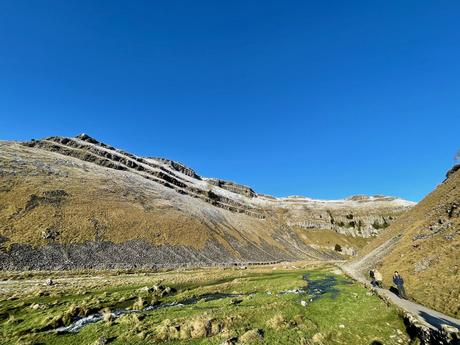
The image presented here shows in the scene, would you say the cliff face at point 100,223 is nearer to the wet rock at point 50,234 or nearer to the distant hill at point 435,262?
the wet rock at point 50,234

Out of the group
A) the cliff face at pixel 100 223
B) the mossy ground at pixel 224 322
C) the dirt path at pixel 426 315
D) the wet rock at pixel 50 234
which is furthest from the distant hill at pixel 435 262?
the wet rock at pixel 50 234

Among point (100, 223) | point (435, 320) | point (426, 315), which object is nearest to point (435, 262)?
point (426, 315)

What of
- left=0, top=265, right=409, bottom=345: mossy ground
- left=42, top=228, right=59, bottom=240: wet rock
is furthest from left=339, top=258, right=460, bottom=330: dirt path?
left=42, top=228, right=59, bottom=240: wet rock

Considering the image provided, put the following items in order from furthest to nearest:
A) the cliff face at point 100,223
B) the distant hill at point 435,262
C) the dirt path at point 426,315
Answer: the cliff face at point 100,223 → the distant hill at point 435,262 → the dirt path at point 426,315

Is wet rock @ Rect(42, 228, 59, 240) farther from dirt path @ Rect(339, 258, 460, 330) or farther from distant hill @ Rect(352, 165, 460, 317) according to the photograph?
dirt path @ Rect(339, 258, 460, 330)

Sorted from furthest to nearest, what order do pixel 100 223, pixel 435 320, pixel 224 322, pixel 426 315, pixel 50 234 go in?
1. pixel 100 223
2. pixel 50 234
3. pixel 224 322
4. pixel 426 315
5. pixel 435 320

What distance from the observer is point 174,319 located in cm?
2534

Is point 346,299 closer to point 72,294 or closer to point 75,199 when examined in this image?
point 72,294

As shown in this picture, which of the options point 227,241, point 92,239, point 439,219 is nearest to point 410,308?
point 439,219

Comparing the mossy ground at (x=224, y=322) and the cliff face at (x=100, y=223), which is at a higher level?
the cliff face at (x=100, y=223)

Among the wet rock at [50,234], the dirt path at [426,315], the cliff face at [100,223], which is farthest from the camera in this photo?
the wet rock at [50,234]

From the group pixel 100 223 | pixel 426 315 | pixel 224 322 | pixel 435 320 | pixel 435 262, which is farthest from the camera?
pixel 100 223

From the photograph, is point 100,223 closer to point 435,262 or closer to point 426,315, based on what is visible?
point 435,262

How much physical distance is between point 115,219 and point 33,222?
26.0 m
